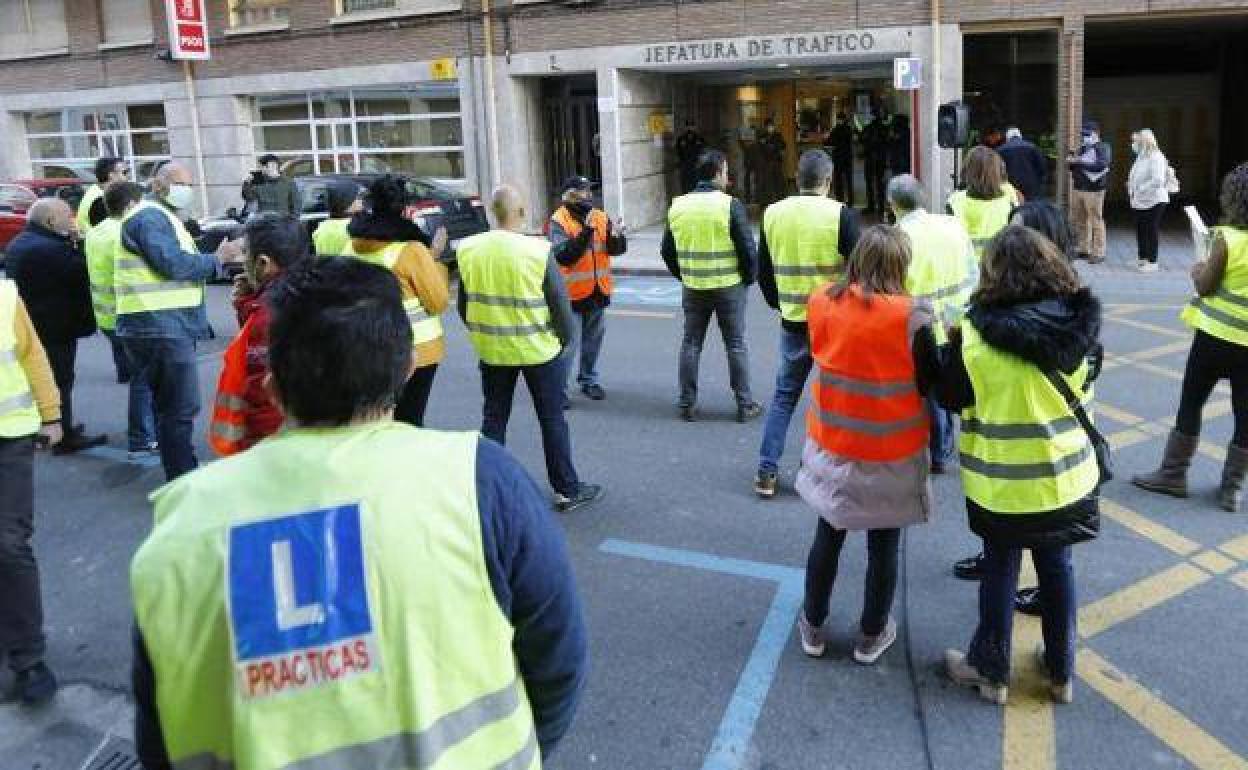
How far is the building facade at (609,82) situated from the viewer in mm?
15836

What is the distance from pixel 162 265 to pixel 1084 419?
190 inches

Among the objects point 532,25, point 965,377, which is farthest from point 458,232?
point 965,377

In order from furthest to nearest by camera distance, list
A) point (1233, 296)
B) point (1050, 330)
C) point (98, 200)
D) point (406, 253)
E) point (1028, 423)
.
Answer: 1. point (98, 200)
2. point (406, 253)
3. point (1233, 296)
4. point (1028, 423)
5. point (1050, 330)

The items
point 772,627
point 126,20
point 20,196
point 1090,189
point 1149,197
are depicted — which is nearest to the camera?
point 772,627

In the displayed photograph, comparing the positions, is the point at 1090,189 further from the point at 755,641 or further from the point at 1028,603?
the point at 755,641

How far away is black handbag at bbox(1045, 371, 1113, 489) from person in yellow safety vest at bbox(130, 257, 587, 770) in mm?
2228

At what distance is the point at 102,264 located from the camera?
23.1ft

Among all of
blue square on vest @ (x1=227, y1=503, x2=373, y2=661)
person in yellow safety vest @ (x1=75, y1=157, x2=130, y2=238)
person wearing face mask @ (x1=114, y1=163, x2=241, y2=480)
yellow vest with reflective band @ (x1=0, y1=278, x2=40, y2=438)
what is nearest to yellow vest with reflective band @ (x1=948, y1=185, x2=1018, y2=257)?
person wearing face mask @ (x1=114, y1=163, x2=241, y2=480)

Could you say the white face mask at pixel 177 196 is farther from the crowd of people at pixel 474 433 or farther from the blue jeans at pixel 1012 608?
the blue jeans at pixel 1012 608

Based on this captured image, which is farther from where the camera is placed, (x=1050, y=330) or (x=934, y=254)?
(x=934, y=254)

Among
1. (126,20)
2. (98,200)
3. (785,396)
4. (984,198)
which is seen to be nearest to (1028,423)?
(785,396)

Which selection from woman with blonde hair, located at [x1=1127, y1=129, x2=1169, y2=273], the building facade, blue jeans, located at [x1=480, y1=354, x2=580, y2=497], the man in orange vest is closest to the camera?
blue jeans, located at [x1=480, y1=354, x2=580, y2=497]

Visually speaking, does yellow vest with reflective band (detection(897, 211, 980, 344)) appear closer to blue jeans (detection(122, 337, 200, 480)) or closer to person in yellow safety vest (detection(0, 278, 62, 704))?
blue jeans (detection(122, 337, 200, 480))

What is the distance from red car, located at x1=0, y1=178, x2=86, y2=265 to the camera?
18.2m
